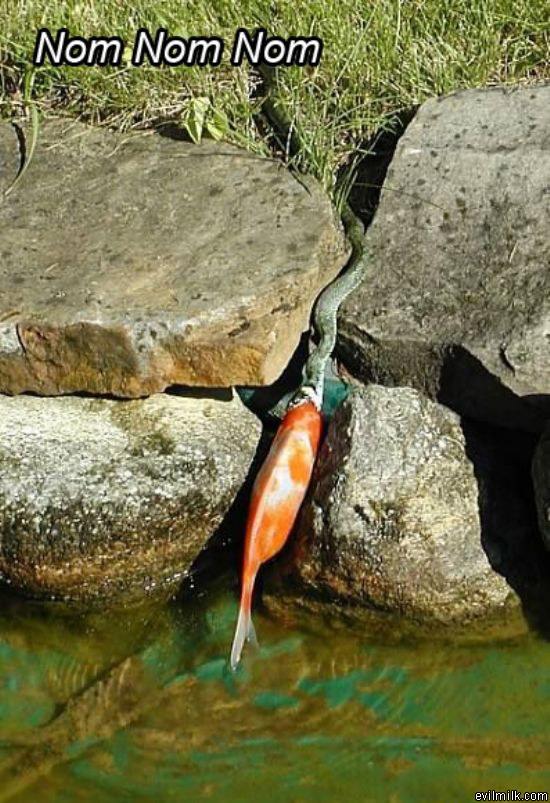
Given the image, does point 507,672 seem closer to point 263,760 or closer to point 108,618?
point 263,760

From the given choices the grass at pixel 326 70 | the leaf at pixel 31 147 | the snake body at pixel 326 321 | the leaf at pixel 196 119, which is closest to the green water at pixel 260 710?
the snake body at pixel 326 321

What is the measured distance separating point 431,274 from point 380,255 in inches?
8.1

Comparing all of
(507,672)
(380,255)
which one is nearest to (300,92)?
(380,255)

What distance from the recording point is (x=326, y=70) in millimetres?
5254

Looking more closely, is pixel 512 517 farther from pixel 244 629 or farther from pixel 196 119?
pixel 196 119

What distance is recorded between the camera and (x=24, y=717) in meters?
3.81

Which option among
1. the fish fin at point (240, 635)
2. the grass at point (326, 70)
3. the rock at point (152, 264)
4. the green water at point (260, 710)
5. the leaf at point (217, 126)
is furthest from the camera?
the grass at point (326, 70)

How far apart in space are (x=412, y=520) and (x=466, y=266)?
913 mm

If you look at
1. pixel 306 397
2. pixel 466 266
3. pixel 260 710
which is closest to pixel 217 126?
pixel 466 266

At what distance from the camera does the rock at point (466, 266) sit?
4.12 meters

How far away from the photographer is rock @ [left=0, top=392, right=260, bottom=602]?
13.3ft

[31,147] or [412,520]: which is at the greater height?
[31,147]

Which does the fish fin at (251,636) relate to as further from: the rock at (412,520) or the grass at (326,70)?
the grass at (326,70)

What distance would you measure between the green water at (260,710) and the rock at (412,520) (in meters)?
0.13
